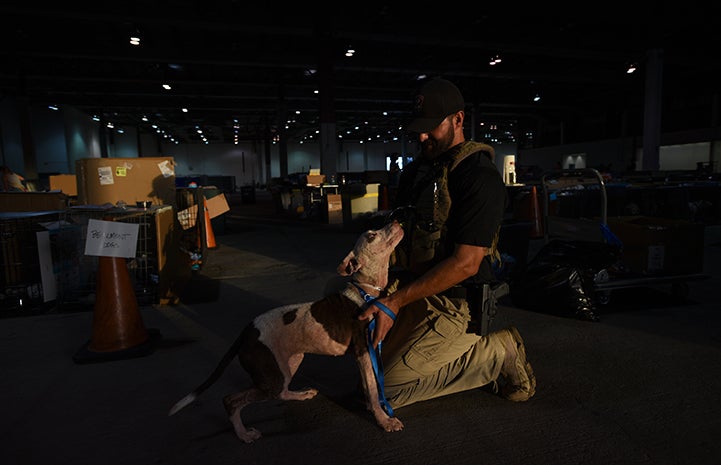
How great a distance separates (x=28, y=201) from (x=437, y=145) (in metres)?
6.65

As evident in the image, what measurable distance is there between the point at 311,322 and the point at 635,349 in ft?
9.02

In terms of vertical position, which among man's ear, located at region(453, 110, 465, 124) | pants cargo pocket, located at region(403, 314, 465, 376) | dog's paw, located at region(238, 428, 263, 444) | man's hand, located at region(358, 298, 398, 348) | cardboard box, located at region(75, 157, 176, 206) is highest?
man's ear, located at region(453, 110, 465, 124)

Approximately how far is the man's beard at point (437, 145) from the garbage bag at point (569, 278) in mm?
2292

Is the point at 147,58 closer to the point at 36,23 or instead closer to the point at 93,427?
the point at 36,23

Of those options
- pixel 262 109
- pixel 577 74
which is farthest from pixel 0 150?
pixel 577 74

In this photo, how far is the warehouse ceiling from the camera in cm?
1468

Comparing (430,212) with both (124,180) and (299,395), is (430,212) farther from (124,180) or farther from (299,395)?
(124,180)

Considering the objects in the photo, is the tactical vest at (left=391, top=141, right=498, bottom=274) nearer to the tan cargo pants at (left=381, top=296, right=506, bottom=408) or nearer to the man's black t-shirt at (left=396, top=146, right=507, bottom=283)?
the man's black t-shirt at (left=396, top=146, right=507, bottom=283)

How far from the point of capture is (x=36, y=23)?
15.2 metres

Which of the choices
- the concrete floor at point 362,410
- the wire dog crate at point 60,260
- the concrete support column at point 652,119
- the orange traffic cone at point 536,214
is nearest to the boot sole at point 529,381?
the concrete floor at point 362,410

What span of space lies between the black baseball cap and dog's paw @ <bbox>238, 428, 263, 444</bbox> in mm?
1815

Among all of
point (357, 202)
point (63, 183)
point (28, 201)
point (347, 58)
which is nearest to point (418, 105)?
point (28, 201)

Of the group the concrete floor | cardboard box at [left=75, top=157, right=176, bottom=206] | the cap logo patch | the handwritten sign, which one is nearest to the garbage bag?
the concrete floor

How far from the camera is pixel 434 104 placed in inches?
85.2
